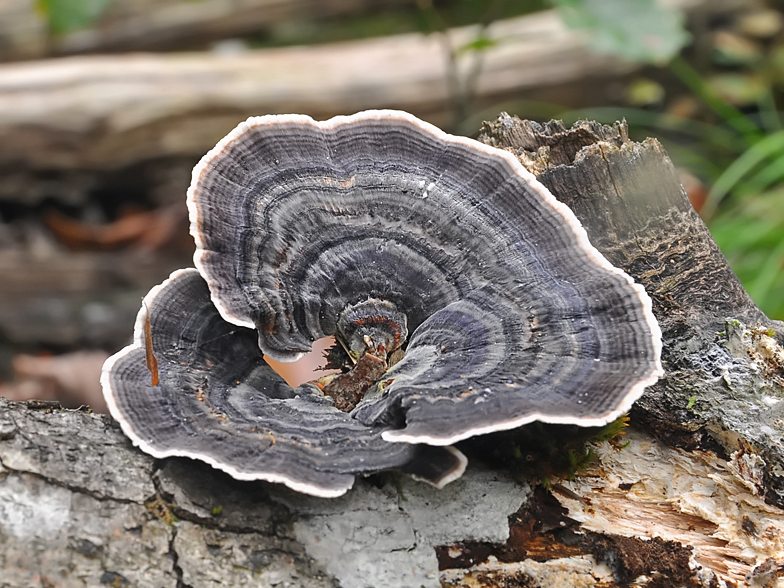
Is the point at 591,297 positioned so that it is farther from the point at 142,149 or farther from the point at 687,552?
the point at 142,149

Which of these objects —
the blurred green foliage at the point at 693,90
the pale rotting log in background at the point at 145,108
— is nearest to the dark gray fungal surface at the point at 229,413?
the blurred green foliage at the point at 693,90

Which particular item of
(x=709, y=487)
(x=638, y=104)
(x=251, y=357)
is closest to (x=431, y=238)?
(x=251, y=357)

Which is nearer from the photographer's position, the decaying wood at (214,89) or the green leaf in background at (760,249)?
the green leaf in background at (760,249)

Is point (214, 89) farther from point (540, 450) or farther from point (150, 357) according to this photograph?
point (540, 450)

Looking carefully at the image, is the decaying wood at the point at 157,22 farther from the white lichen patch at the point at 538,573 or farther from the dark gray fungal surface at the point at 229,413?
the white lichen patch at the point at 538,573

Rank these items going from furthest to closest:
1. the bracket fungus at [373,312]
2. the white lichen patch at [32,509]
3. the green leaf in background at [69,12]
Result: the green leaf in background at [69,12]
the bracket fungus at [373,312]
the white lichen patch at [32,509]

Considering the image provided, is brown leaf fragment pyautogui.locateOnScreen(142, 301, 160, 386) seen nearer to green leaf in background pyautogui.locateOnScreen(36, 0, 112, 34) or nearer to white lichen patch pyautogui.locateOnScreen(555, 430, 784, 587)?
white lichen patch pyautogui.locateOnScreen(555, 430, 784, 587)
